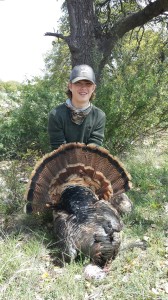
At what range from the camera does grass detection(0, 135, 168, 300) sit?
2.50 m

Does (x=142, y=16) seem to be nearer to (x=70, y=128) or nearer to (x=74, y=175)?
(x=70, y=128)

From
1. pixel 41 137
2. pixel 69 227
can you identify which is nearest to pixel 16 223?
pixel 69 227

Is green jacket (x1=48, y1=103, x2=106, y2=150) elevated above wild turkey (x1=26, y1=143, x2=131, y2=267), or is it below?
above

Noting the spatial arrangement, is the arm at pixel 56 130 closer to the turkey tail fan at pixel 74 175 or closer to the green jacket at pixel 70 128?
the green jacket at pixel 70 128

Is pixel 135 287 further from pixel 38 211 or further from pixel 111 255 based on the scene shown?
pixel 38 211

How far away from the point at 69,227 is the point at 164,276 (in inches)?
34.2

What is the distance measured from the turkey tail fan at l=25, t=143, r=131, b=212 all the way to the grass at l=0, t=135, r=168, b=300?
14.0 inches

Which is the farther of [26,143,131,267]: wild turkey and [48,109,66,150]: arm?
[48,109,66,150]: arm

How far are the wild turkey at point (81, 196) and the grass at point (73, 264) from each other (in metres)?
0.16

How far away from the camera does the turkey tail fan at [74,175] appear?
3.32 metres

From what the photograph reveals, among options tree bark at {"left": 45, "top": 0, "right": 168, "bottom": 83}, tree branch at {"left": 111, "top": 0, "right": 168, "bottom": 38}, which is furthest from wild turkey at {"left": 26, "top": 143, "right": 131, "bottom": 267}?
tree branch at {"left": 111, "top": 0, "right": 168, "bottom": 38}

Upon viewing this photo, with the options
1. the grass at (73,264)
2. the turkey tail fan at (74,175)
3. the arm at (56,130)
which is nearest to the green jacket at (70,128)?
the arm at (56,130)

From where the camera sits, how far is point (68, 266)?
2.80 meters

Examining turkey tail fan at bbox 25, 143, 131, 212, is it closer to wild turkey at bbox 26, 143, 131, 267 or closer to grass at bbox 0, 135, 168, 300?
wild turkey at bbox 26, 143, 131, 267
